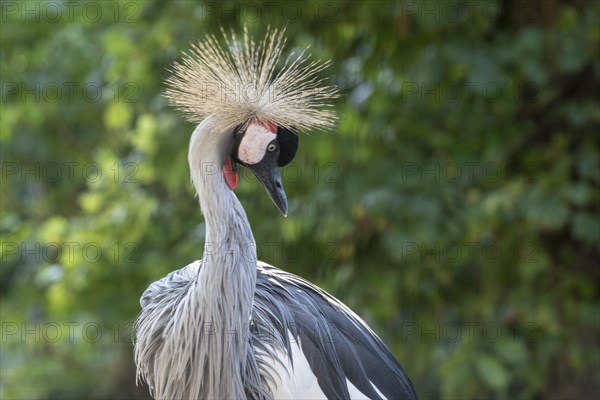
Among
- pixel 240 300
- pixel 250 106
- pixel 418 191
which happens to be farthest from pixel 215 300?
pixel 418 191

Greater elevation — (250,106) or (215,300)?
(250,106)

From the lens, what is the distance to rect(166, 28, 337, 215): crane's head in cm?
190

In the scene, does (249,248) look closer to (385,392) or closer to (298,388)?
(298,388)

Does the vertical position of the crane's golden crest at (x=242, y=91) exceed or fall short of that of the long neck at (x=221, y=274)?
it exceeds it

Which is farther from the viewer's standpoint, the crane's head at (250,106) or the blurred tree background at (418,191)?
the blurred tree background at (418,191)

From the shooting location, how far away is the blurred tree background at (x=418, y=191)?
323cm

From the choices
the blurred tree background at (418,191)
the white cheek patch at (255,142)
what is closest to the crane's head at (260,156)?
the white cheek patch at (255,142)

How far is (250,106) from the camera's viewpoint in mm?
1933

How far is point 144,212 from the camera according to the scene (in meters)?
3.62

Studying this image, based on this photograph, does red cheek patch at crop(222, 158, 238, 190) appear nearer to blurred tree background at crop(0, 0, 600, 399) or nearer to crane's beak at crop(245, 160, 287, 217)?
crane's beak at crop(245, 160, 287, 217)

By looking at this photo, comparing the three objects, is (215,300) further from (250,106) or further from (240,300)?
(250,106)

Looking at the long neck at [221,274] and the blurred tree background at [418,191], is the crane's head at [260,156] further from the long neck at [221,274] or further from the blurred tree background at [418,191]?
the blurred tree background at [418,191]

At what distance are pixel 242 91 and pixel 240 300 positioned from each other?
0.46 m

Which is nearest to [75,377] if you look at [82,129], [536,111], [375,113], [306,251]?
[82,129]
